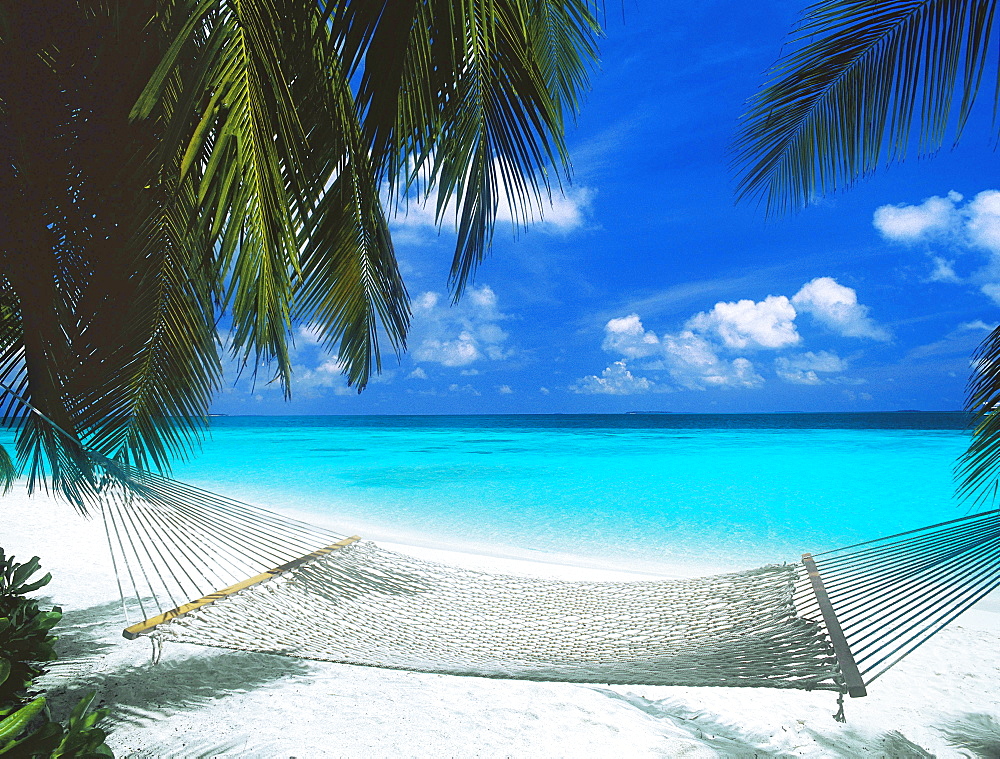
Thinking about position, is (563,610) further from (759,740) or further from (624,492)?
(624,492)

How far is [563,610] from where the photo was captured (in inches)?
74.7

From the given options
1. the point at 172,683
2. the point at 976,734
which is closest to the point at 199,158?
the point at 172,683

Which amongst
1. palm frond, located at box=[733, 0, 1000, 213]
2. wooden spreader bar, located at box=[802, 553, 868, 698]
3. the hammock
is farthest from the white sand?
palm frond, located at box=[733, 0, 1000, 213]

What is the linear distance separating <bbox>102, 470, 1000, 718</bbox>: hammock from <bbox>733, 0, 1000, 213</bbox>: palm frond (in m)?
1.02

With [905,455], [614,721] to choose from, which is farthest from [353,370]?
[905,455]

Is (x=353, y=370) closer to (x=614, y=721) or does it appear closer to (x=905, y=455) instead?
(x=614, y=721)

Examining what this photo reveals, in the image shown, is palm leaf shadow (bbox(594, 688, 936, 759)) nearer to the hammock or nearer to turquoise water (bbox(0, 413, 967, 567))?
the hammock

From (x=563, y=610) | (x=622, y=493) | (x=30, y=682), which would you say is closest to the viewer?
(x=30, y=682)

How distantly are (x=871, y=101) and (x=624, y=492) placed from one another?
6.95 metres

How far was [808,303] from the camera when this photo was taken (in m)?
34.6

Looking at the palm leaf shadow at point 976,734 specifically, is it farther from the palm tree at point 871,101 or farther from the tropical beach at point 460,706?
the palm tree at point 871,101

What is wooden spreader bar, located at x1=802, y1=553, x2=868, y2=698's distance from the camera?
1.15 m

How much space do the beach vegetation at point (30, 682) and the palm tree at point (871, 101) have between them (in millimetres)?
1831

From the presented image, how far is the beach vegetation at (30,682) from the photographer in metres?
0.92
